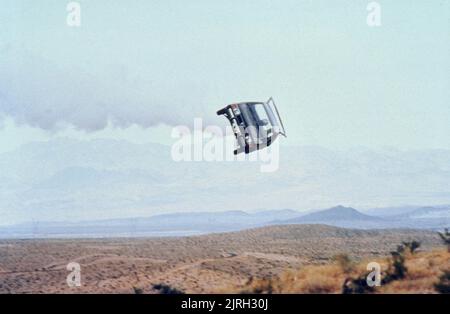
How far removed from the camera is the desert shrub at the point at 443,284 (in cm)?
2185

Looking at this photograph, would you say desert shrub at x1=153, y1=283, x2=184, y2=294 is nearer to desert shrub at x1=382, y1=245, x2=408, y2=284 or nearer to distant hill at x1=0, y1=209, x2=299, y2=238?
distant hill at x1=0, y1=209, x2=299, y2=238

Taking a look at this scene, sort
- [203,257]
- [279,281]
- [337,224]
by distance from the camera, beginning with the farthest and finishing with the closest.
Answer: [337,224] → [203,257] → [279,281]

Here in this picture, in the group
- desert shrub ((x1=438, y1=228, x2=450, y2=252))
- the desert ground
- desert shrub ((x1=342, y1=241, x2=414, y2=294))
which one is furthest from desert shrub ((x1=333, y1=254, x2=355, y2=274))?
desert shrub ((x1=438, y1=228, x2=450, y2=252))

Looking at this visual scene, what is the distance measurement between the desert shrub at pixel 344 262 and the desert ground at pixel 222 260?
0.07 meters

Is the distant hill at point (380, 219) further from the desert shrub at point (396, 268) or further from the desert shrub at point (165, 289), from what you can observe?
the desert shrub at point (165, 289)

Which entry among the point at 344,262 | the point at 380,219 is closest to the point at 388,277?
the point at 344,262

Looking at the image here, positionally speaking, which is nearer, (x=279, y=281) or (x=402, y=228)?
(x=279, y=281)

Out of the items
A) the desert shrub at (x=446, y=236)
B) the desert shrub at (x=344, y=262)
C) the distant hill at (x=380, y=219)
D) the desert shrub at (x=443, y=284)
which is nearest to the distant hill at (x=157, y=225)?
the distant hill at (x=380, y=219)

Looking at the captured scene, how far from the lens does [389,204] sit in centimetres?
2572

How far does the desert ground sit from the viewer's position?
23.0 meters

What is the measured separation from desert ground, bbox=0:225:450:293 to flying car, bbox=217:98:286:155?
340 centimetres
